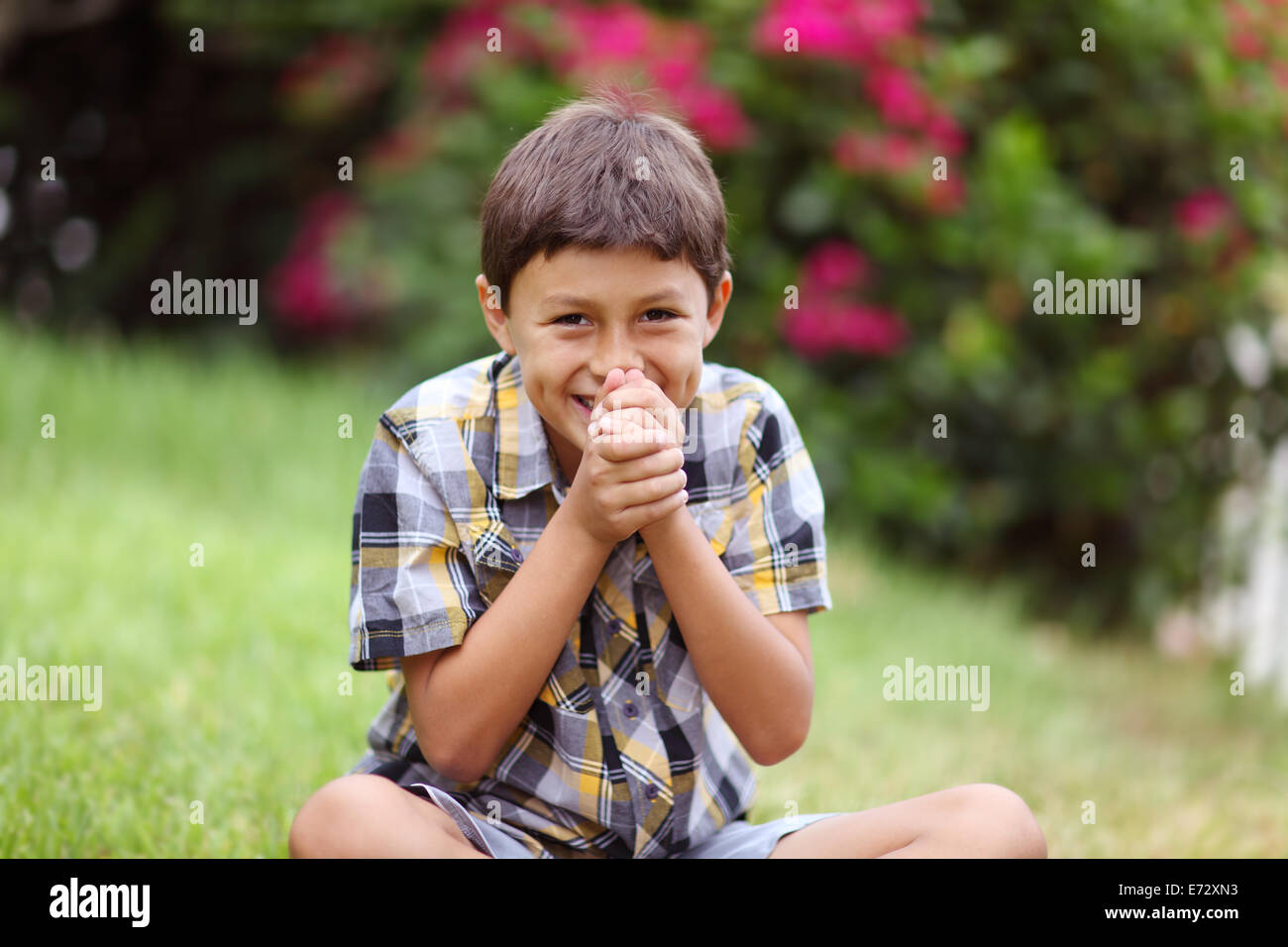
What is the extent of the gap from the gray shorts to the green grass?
0.51m

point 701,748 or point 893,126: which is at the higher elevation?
point 893,126

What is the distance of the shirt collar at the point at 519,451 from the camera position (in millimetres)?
1833

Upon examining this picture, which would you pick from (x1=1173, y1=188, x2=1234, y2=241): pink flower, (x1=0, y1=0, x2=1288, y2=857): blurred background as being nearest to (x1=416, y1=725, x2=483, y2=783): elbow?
(x1=0, y1=0, x2=1288, y2=857): blurred background

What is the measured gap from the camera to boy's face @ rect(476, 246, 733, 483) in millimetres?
1691

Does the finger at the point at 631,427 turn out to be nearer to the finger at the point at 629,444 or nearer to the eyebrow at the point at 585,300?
the finger at the point at 629,444

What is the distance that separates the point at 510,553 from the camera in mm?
1802

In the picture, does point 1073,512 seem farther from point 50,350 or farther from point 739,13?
point 50,350

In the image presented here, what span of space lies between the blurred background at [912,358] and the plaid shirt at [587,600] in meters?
1.51

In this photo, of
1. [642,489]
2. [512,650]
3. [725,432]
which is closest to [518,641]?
[512,650]

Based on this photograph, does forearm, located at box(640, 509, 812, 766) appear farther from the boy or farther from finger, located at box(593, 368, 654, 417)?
finger, located at box(593, 368, 654, 417)

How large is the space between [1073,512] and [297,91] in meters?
4.07
